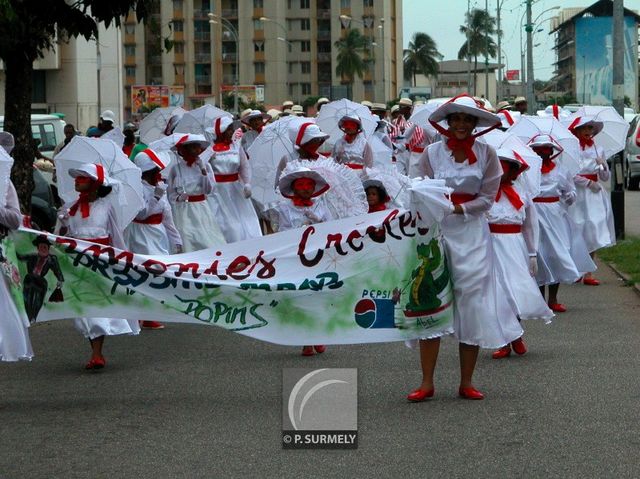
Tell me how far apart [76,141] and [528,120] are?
14.6ft

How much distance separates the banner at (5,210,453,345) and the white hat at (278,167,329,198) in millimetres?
2346

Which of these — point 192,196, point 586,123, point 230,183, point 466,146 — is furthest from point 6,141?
point 586,123

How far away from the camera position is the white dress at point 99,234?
11094 mm

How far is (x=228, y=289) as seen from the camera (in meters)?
9.91

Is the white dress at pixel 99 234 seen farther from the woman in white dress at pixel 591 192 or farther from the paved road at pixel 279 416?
the woman in white dress at pixel 591 192

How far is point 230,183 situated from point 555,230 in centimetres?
396

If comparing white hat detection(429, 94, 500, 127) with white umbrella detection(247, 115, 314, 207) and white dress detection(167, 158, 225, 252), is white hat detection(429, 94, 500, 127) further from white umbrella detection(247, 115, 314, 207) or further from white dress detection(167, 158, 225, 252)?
white umbrella detection(247, 115, 314, 207)

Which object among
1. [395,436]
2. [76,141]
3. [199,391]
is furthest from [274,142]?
[395,436]

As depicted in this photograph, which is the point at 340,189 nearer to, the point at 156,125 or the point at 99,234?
the point at 99,234

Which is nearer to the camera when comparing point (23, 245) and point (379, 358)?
point (23, 245)

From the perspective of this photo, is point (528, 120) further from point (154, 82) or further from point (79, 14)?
point (154, 82)

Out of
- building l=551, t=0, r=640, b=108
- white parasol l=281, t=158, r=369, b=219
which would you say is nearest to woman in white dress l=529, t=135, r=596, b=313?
white parasol l=281, t=158, r=369, b=219

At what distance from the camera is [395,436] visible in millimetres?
8391

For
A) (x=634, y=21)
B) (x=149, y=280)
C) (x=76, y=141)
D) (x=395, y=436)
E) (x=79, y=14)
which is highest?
(x=634, y=21)
